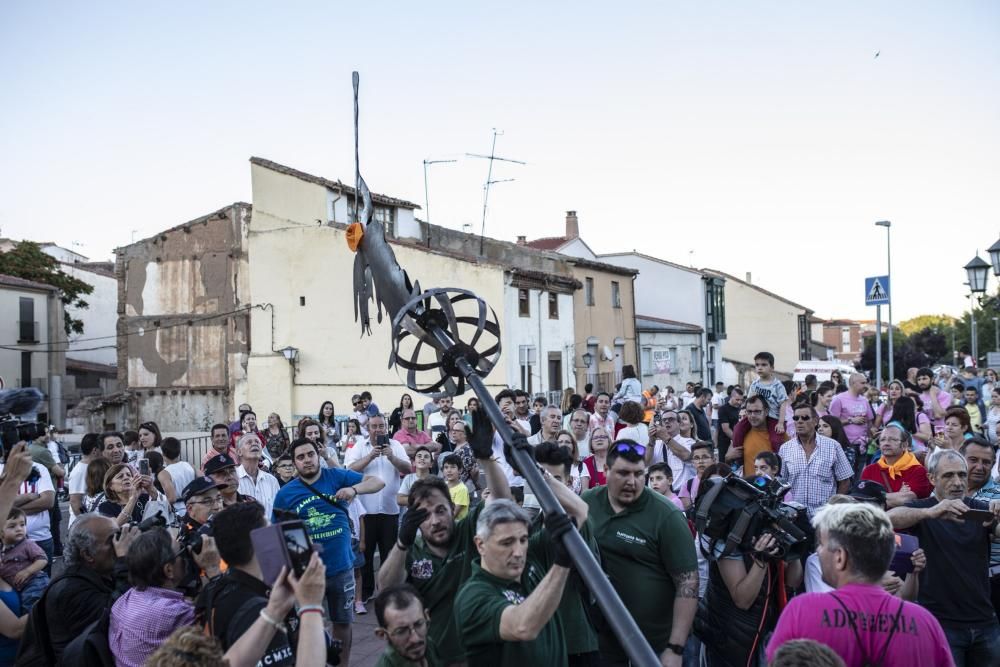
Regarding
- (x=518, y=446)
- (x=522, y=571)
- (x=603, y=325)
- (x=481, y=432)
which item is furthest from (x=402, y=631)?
(x=603, y=325)

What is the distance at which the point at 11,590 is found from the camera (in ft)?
14.9

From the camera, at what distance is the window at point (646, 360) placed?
123ft

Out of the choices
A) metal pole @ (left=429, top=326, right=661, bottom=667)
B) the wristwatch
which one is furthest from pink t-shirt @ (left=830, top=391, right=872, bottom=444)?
metal pole @ (left=429, top=326, right=661, bottom=667)

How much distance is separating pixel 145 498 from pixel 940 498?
5.36 m

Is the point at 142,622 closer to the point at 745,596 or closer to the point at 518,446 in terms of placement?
the point at 518,446

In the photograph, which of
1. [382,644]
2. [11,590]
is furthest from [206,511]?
[382,644]

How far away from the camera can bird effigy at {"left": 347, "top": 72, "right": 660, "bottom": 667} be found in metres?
2.41

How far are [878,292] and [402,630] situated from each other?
17.7 metres

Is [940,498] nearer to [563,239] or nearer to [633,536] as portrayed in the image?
[633,536]

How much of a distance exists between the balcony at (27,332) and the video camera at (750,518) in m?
37.3

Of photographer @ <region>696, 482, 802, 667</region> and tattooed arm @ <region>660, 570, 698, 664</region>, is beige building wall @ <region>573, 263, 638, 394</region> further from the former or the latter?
tattooed arm @ <region>660, 570, 698, 664</region>

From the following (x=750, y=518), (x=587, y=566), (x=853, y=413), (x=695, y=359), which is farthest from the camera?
(x=695, y=359)

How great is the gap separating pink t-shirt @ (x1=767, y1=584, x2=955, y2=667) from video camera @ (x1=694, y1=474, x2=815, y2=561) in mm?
968

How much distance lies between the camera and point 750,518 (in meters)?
4.04
